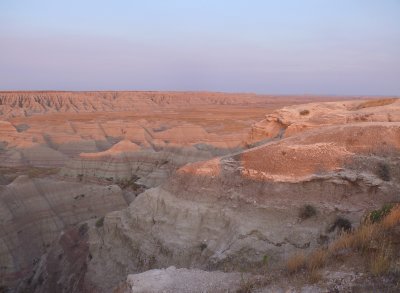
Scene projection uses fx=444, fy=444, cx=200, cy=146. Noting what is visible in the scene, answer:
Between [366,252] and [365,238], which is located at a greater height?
[365,238]

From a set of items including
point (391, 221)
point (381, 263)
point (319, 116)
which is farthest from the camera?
point (319, 116)

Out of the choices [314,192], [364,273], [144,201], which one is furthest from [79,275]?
[364,273]

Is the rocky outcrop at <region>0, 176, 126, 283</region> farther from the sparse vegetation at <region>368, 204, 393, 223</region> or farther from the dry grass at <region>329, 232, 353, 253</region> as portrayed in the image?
the dry grass at <region>329, 232, 353, 253</region>

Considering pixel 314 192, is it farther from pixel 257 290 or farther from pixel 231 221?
pixel 257 290

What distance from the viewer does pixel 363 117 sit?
1598 cm

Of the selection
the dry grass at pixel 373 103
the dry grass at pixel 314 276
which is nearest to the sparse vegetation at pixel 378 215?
the dry grass at pixel 314 276

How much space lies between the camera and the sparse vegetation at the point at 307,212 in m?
11.3

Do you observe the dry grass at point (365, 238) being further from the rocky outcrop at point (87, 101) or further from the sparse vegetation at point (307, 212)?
the rocky outcrop at point (87, 101)

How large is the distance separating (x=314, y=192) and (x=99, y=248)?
7472 millimetres

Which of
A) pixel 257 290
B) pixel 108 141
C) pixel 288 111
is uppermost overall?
pixel 288 111

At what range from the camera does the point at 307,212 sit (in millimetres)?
11359

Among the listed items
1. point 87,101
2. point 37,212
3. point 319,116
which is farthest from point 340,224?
point 87,101

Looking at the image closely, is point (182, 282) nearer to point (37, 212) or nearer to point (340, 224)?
point (340, 224)

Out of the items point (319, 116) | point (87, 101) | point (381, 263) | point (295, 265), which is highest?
point (319, 116)
